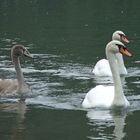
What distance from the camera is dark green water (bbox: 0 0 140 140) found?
13.1 meters

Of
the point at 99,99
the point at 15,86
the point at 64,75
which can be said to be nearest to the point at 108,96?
the point at 99,99

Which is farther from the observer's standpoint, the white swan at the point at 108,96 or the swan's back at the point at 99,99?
the swan's back at the point at 99,99

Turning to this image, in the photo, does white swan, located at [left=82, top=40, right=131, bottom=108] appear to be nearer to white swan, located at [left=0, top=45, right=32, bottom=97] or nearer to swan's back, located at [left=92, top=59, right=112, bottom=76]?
white swan, located at [left=0, top=45, right=32, bottom=97]

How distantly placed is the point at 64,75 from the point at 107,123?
5.79 meters

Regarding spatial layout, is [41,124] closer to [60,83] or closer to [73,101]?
[73,101]

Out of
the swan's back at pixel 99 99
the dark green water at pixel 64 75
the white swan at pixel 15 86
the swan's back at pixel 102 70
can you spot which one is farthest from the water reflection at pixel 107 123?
the swan's back at pixel 102 70

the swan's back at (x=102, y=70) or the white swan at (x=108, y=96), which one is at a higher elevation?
the swan's back at (x=102, y=70)

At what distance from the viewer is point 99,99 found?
15.1 m

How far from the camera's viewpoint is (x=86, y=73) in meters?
19.7

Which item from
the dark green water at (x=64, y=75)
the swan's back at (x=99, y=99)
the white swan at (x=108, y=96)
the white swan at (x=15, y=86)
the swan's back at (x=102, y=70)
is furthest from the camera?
the swan's back at (x=102, y=70)

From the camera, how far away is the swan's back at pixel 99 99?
15.0m

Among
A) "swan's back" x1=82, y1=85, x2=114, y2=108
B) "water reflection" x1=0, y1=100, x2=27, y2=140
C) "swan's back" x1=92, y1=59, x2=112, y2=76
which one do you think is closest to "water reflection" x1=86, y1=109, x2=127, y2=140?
"swan's back" x1=82, y1=85, x2=114, y2=108

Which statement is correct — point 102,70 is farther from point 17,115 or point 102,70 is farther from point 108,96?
point 17,115

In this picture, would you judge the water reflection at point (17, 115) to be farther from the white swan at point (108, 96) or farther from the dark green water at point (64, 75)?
the white swan at point (108, 96)
